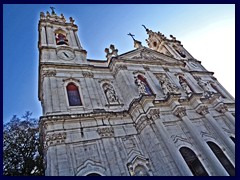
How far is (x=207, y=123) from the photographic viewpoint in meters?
15.3

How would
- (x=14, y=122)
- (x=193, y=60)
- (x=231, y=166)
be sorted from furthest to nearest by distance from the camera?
(x=193, y=60) < (x=14, y=122) < (x=231, y=166)

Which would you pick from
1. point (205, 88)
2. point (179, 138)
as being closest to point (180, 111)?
point (179, 138)

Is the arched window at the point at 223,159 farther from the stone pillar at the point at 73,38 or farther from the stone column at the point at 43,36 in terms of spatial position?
the stone column at the point at 43,36

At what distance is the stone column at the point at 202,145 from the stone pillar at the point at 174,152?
6.90 ft

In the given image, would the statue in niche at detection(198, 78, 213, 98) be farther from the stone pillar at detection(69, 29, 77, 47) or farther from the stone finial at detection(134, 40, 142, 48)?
the stone pillar at detection(69, 29, 77, 47)

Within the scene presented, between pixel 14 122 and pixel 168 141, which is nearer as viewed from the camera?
pixel 168 141

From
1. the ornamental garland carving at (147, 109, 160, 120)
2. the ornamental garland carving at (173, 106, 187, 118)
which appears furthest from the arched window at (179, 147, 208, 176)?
the ornamental garland carving at (147, 109, 160, 120)

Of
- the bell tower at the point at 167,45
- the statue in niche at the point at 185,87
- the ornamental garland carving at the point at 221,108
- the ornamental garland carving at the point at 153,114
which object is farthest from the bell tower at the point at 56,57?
the ornamental garland carving at the point at 221,108

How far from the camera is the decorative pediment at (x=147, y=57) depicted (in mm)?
18914

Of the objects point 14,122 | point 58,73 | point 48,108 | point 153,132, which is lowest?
point 153,132

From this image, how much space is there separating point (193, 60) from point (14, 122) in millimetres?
21223

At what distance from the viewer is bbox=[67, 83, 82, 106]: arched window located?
1388 centimetres

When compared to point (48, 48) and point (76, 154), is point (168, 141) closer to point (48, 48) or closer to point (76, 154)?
point (76, 154)

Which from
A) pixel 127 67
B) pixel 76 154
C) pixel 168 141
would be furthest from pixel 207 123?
pixel 76 154
